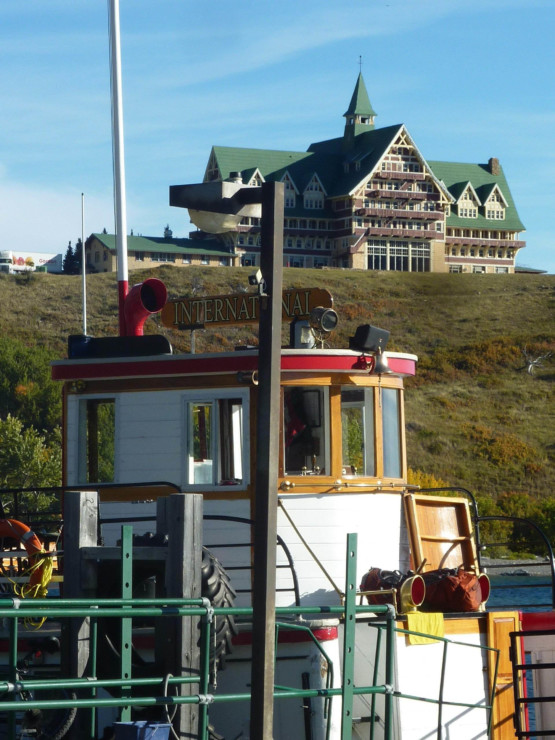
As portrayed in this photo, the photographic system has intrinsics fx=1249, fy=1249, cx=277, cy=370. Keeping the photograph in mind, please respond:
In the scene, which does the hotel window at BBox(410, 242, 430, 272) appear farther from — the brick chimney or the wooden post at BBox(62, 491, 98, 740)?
the wooden post at BBox(62, 491, 98, 740)

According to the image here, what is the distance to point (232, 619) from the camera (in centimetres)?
1059

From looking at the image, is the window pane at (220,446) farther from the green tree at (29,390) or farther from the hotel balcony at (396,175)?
the hotel balcony at (396,175)

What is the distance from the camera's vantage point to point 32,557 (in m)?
11.6

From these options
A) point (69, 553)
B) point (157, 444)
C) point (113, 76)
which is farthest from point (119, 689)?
point (113, 76)

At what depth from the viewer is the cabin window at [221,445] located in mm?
12538

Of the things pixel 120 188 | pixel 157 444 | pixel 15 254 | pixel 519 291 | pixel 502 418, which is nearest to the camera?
pixel 157 444

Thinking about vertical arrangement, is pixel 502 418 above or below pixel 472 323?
below

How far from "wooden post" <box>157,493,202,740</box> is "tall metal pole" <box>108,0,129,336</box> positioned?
6.13 metres

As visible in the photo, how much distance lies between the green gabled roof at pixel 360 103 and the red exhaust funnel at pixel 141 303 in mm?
130629

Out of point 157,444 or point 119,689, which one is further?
point 157,444

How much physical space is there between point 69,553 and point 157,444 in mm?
3186

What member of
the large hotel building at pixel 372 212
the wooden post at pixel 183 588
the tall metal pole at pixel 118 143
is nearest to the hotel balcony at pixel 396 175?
the large hotel building at pixel 372 212

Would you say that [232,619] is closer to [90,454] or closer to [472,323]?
[90,454]

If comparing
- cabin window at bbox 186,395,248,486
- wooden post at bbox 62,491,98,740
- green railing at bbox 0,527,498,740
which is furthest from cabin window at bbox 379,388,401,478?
wooden post at bbox 62,491,98,740
